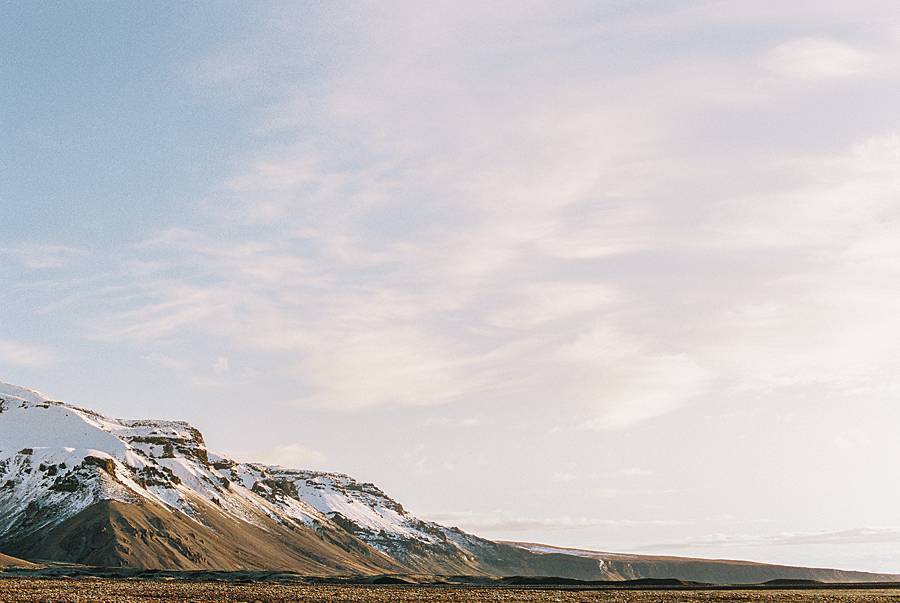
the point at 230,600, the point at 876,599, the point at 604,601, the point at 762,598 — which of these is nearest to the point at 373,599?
the point at 230,600

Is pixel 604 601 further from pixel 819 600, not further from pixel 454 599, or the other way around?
pixel 819 600

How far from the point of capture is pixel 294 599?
62.3 m

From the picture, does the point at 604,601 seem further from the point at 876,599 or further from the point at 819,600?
the point at 876,599

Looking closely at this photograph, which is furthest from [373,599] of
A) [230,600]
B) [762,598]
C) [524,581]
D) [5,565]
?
[5,565]

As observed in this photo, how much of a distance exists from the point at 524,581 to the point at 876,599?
76692 mm

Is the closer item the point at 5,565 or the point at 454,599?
the point at 454,599

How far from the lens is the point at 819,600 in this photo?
224 feet

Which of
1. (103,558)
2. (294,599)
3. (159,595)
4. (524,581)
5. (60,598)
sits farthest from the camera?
(103,558)

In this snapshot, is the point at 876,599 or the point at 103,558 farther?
the point at 103,558

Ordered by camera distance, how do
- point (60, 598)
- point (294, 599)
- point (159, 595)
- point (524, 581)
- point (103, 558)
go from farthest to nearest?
point (103, 558) → point (524, 581) → point (159, 595) → point (294, 599) → point (60, 598)

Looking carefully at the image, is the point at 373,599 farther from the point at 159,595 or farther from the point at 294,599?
the point at 159,595

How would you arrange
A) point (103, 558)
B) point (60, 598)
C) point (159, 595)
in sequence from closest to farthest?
point (60, 598)
point (159, 595)
point (103, 558)

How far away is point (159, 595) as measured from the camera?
67750mm

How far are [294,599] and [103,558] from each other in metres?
154
